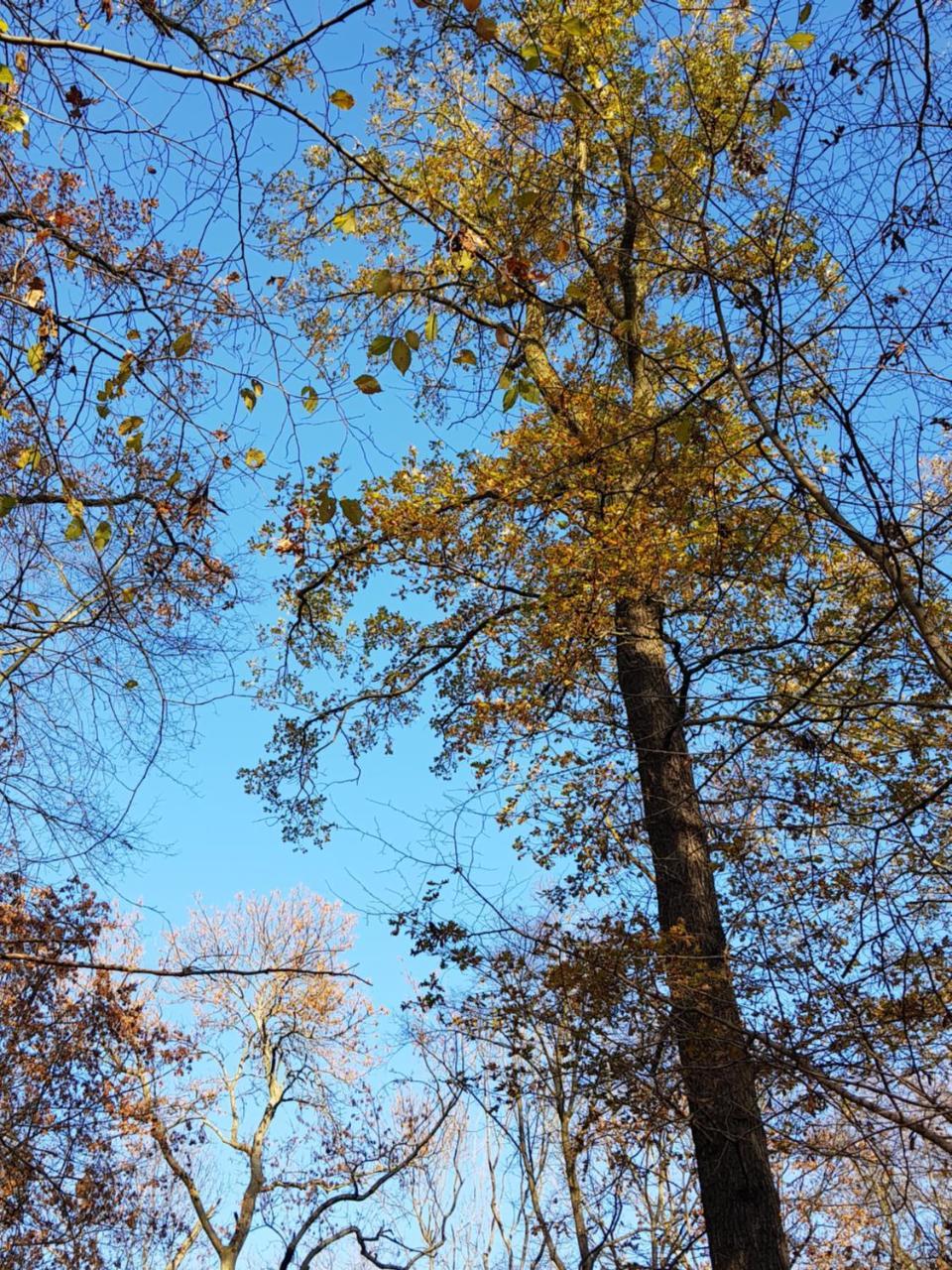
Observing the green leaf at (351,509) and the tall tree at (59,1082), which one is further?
Result: the tall tree at (59,1082)

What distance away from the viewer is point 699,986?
16.8 ft

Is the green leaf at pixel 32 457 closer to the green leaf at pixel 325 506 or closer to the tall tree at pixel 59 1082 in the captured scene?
the green leaf at pixel 325 506

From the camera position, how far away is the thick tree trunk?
15.1 feet

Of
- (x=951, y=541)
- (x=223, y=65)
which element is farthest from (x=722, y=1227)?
(x=223, y=65)

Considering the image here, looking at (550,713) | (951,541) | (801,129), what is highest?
(550,713)

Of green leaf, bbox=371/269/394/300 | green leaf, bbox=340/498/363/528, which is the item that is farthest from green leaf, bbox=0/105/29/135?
green leaf, bbox=340/498/363/528

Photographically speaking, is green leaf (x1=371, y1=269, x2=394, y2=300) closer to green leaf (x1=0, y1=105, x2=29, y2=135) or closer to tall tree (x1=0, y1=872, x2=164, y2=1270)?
green leaf (x1=0, y1=105, x2=29, y2=135)

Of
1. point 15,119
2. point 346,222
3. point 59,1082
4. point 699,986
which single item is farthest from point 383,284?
point 59,1082

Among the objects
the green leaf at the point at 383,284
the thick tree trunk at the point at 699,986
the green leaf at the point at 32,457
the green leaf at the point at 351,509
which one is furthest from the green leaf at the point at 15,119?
the thick tree trunk at the point at 699,986

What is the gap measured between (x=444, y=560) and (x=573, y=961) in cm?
366

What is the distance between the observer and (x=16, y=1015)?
11133 millimetres

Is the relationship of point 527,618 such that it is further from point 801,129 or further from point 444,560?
point 801,129

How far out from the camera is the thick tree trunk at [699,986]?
4.60 m

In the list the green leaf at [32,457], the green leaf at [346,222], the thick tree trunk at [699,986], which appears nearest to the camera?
the green leaf at [32,457]
